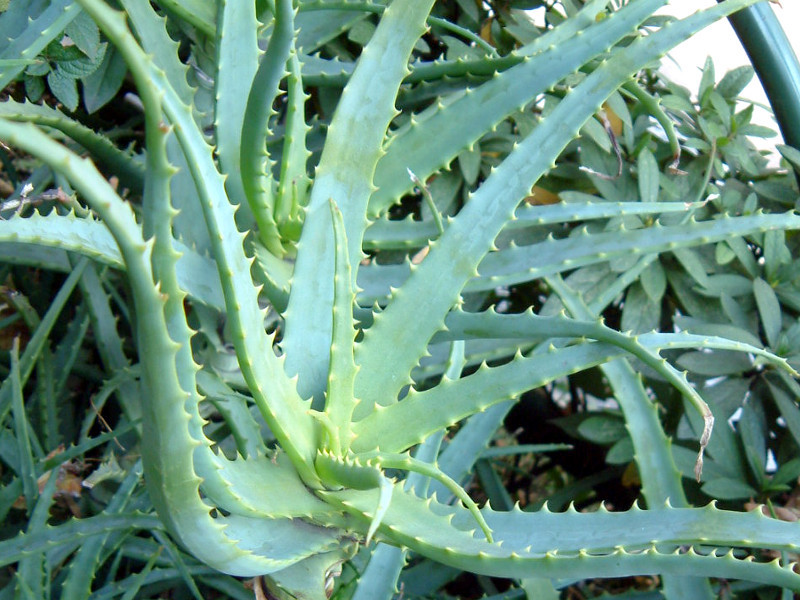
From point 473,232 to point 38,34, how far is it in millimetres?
323

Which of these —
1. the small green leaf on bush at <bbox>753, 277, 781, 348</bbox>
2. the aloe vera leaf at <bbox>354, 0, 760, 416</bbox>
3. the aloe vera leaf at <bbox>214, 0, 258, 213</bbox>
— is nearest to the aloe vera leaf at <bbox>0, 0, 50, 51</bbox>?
the aloe vera leaf at <bbox>214, 0, 258, 213</bbox>

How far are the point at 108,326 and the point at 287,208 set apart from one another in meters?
0.25

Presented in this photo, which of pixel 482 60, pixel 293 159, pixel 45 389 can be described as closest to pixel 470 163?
pixel 482 60

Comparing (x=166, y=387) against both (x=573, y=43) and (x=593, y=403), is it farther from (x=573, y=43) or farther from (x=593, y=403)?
(x=593, y=403)

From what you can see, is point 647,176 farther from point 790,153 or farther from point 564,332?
point 564,332

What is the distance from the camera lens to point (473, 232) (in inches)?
19.0

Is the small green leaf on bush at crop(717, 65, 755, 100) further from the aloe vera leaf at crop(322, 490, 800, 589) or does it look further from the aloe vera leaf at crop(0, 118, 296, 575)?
the aloe vera leaf at crop(0, 118, 296, 575)

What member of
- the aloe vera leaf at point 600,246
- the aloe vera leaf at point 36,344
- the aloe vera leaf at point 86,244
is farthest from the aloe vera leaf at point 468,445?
the aloe vera leaf at point 36,344

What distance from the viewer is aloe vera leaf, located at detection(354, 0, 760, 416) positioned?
469mm

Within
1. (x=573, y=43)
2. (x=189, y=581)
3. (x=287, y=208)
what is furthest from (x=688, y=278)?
(x=189, y=581)

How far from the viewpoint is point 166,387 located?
28cm

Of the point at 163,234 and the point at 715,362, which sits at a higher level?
the point at 163,234

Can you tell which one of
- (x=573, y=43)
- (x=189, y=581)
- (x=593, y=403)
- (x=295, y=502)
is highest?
(x=573, y=43)

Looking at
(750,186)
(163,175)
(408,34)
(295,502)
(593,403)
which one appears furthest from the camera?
(593,403)
